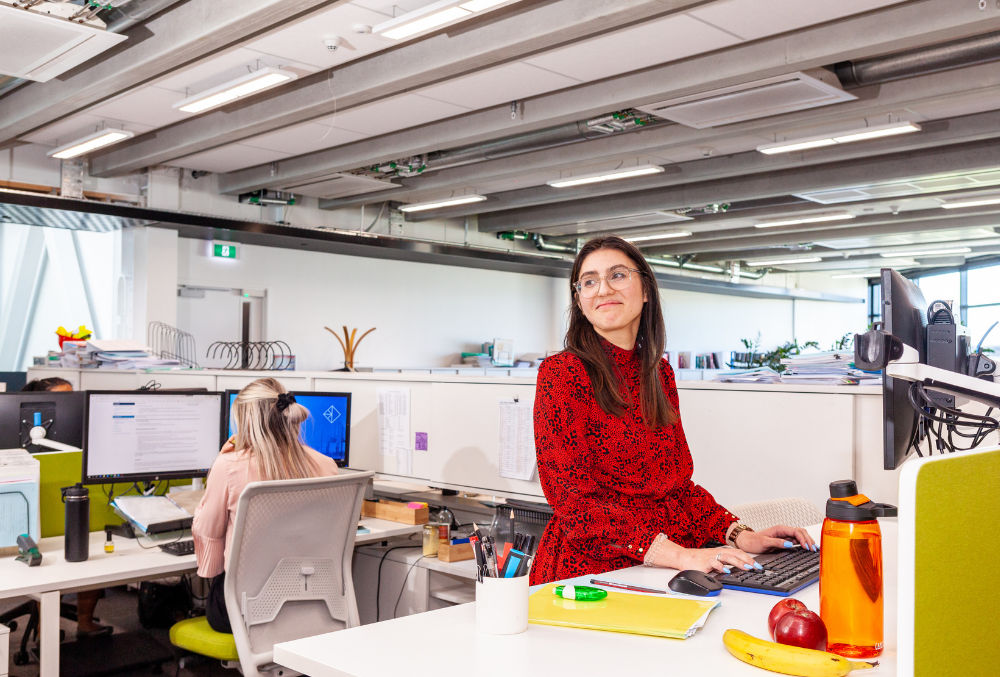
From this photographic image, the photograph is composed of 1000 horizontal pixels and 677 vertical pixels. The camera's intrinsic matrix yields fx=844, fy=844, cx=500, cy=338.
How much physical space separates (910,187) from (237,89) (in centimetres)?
529

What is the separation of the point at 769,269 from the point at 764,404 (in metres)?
12.0

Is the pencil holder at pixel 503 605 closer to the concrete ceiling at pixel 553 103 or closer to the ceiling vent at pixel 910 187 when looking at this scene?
the concrete ceiling at pixel 553 103

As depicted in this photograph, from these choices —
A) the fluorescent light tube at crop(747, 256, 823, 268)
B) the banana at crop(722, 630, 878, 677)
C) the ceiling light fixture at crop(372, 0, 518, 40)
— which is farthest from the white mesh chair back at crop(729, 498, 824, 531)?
the fluorescent light tube at crop(747, 256, 823, 268)

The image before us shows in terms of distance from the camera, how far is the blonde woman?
2486 millimetres

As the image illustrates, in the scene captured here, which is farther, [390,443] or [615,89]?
[615,89]

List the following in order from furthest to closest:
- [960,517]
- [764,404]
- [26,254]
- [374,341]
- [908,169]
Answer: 1. [374,341]
2. [26,254]
3. [908,169]
4. [764,404]
5. [960,517]

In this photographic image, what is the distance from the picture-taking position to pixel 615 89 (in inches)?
190

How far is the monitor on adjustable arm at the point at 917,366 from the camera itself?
1.09 meters

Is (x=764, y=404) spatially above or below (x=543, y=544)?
above

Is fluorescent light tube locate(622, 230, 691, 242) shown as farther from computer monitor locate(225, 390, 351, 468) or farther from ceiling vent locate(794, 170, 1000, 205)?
computer monitor locate(225, 390, 351, 468)

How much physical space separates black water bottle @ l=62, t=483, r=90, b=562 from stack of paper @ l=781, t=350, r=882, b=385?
6.88 feet

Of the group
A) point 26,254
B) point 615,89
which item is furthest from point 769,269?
point 26,254

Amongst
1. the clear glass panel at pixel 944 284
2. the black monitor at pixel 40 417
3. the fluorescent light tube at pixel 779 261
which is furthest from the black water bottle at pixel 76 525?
the clear glass panel at pixel 944 284

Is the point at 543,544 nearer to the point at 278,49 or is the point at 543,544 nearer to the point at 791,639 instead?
the point at 791,639
